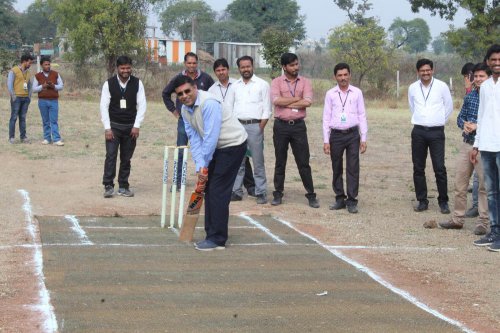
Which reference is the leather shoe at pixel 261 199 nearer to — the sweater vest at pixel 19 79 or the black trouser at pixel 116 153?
the black trouser at pixel 116 153

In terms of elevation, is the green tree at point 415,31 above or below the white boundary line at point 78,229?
above

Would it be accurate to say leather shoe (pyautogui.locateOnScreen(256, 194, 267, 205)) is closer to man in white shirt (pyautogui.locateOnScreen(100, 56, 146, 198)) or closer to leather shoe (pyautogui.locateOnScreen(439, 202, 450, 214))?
man in white shirt (pyautogui.locateOnScreen(100, 56, 146, 198))

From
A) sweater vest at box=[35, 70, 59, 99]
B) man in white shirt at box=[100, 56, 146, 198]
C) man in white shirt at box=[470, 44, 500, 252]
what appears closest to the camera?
man in white shirt at box=[470, 44, 500, 252]

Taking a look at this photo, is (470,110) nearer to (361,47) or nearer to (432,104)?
(432,104)

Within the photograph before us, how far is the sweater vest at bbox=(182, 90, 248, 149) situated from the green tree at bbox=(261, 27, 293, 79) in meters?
32.9

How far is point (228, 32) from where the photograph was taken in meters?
90.6

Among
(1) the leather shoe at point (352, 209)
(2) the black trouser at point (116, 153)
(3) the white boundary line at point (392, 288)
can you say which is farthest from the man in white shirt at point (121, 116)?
(3) the white boundary line at point (392, 288)

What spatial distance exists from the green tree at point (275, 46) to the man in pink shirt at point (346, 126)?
30.4 m

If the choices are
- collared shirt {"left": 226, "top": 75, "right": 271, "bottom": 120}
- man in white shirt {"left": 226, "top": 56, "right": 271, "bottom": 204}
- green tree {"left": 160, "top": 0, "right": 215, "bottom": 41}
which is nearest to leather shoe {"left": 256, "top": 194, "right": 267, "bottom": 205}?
man in white shirt {"left": 226, "top": 56, "right": 271, "bottom": 204}

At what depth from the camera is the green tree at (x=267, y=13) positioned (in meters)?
93.9

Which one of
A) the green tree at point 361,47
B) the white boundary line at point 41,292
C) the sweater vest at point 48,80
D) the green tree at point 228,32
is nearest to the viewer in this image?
the white boundary line at point 41,292

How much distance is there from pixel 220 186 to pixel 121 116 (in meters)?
3.74

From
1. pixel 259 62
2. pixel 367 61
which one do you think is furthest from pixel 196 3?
pixel 367 61

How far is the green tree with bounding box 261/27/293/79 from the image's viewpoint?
139ft
